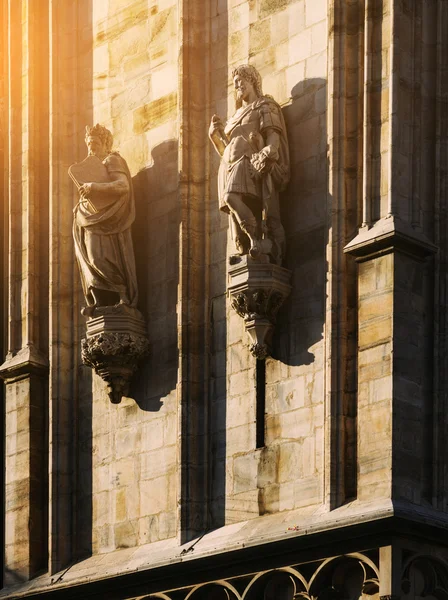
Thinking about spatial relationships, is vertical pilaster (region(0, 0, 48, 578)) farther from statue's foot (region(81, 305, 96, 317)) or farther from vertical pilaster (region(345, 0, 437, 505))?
vertical pilaster (region(345, 0, 437, 505))

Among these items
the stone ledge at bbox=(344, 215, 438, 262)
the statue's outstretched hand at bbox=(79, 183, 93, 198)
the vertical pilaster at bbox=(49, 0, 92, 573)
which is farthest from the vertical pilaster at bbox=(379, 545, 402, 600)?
the statue's outstretched hand at bbox=(79, 183, 93, 198)

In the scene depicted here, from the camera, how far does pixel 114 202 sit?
129 feet

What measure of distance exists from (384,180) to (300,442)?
3875 mm

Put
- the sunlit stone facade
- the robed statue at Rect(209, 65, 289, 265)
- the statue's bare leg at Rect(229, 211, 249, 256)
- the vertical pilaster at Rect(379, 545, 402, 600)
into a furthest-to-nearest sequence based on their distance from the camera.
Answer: the statue's bare leg at Rect(229, 211, 249, 256) → the robed statue at Rect(209, 65, 289, 265) → the sunlit stone facade → the vertical pilaster at Rect(379, 545, 402, 600)

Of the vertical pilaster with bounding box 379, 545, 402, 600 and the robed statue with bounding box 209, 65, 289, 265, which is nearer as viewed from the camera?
the vertical pilaster with bounding box 379, 545, 402, 600

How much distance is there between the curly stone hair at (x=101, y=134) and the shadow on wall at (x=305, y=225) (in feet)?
12.2

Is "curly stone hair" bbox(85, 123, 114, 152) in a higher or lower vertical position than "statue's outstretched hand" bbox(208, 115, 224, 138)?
higher

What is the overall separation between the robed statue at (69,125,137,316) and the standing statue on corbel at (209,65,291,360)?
88.1 inches

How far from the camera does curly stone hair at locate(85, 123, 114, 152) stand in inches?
1581

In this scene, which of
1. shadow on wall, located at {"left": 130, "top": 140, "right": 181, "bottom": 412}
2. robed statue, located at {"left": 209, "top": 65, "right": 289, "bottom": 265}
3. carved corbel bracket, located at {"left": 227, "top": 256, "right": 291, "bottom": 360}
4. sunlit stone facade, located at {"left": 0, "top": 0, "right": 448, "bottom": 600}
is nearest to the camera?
sunlit stone facade, located at {"left": 0, "top": 0, "right": 448, "bottom": 600}

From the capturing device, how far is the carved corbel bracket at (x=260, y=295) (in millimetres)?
36875

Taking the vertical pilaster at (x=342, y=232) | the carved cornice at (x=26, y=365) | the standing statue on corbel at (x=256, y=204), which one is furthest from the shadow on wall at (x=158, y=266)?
the vertical pilaster at (x=342, y=232)

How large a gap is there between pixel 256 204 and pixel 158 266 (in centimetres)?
259

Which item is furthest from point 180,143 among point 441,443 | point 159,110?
point 441,443
